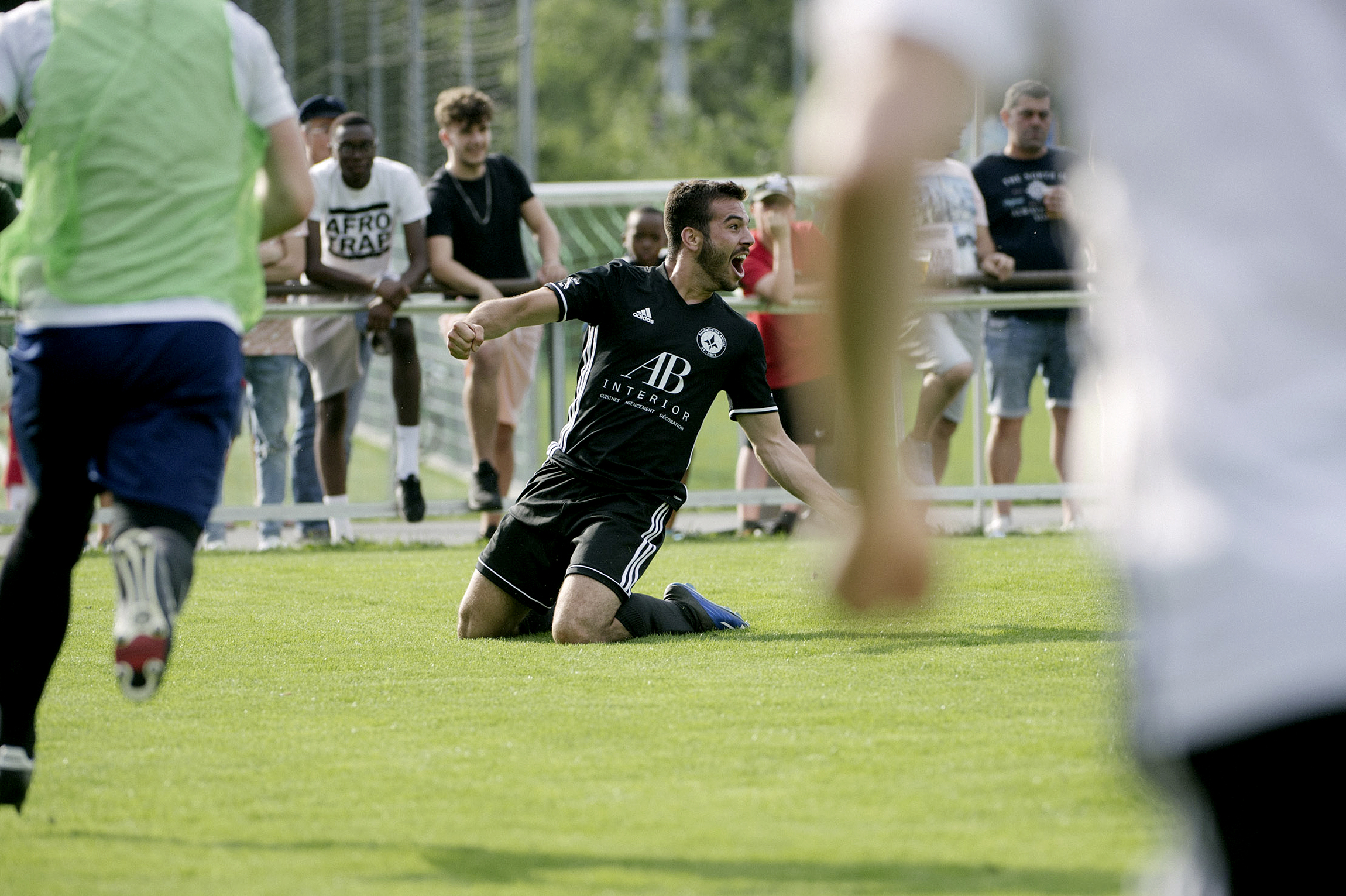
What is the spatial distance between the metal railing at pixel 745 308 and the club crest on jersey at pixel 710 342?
8.72ft

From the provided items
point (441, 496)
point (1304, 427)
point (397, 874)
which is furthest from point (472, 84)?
point (1304, 427)

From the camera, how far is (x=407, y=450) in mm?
9828

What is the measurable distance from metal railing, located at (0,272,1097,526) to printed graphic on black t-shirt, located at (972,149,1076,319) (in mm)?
153

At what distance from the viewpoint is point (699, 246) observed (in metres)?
6.90

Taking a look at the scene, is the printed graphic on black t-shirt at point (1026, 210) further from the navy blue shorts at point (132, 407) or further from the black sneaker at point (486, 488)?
the navy blue shorts at point (132, 407)

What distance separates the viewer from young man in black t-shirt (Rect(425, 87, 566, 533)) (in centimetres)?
955

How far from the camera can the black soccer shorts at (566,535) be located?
664cm

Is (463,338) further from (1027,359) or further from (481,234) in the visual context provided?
(1027,359)

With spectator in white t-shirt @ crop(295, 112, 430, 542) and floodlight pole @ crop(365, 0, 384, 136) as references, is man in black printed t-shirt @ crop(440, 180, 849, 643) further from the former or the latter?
floodlight pole @ crop(365, 0, 384, 136)

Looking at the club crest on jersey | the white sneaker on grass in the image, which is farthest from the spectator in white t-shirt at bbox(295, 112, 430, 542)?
the white sneaker on grass

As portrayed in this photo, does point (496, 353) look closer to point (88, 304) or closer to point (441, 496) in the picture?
point (441, 496)

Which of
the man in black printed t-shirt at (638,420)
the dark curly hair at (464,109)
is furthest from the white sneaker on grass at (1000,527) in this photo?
the dark curly hair at (464,109)

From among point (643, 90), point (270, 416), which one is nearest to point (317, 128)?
point (270, 416)

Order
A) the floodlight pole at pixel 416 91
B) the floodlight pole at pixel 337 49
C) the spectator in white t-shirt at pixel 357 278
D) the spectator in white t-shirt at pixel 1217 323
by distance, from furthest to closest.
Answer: the floodlight pole at pixel 337 49, the floodlight pole at pixel 416 91, the spectator in white t-shirt at pixel 357 278, the spectator in white t-shirt at pixel 1217 323
